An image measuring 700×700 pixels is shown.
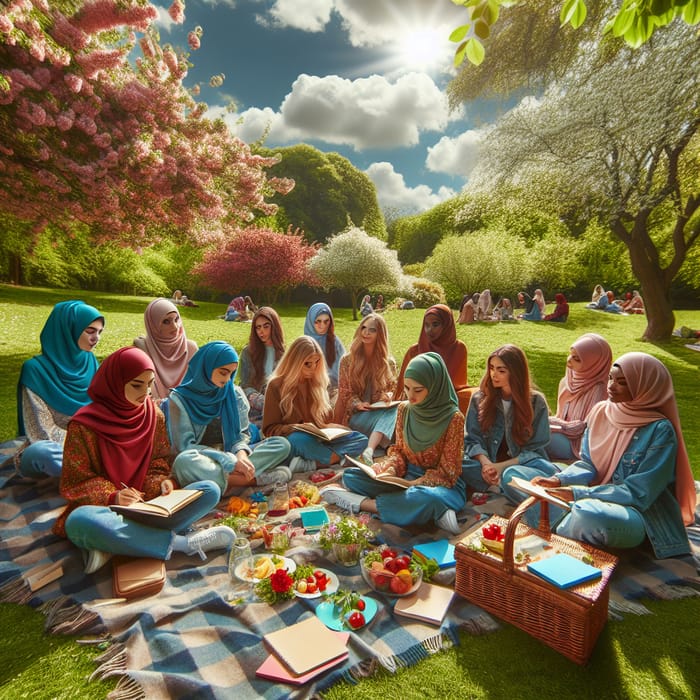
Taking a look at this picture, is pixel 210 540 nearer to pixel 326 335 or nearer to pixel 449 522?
pixel 449 522

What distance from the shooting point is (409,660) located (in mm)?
2061

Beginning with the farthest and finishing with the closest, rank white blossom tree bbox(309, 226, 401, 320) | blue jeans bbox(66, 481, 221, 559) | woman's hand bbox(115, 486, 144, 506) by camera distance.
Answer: white blossom tree bbox(309, 226, 401, 320), woman's hand bbox(115, 486, 144, 506), blue jeans bbox(66, 481, 221, 559)

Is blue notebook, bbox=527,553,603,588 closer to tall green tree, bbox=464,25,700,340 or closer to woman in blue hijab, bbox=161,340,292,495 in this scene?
woman in blue hijab, bbox=161,340,292,495

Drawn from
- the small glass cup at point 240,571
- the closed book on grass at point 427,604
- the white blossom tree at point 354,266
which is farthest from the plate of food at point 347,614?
the white blossom tree at point 354,266

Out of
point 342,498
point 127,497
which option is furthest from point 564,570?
point 127,497

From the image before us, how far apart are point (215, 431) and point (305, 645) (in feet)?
6.98

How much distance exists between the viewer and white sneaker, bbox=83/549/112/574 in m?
2.50

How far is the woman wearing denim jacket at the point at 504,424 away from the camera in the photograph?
354 centimetres

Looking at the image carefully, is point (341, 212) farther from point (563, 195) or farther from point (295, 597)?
point (295, 597)

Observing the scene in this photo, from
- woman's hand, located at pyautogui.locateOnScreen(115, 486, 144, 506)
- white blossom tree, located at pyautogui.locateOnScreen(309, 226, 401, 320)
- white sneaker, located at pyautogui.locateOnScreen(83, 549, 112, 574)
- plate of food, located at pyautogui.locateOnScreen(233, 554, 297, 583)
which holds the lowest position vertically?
plate of food, located at pyautogui.locateOnScreen(233, 554, 297, 583)

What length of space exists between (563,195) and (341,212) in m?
16.6

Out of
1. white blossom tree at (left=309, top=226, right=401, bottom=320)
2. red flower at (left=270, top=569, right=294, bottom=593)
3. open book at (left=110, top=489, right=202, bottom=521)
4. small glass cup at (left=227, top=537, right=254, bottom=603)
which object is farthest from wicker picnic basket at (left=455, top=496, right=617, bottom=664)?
white blossom tree at (left=309, top=226, right=401, bottom=320)

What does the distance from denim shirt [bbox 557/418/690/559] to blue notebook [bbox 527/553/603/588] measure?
757 mm

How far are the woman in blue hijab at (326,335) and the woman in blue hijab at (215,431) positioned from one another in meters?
1.85
